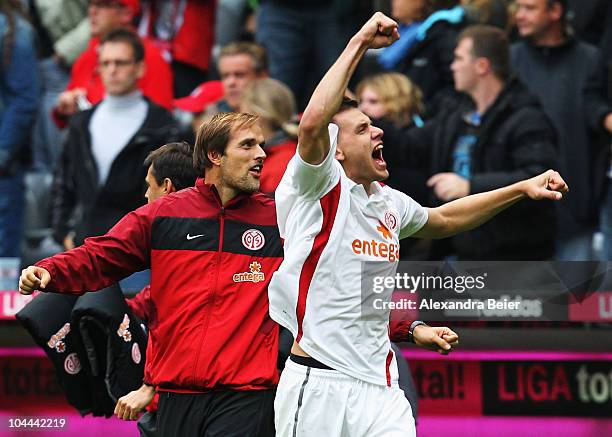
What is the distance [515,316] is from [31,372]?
2638mm

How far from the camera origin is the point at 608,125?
8.27m

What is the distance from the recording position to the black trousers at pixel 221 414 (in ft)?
18.3

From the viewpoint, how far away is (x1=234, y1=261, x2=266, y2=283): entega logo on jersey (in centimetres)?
565

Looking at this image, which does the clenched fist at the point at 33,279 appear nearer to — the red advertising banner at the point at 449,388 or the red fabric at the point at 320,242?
the red fabric at the point at 320,242

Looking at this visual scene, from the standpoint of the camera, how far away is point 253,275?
567 centimetres

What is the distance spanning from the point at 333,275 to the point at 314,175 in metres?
0.48

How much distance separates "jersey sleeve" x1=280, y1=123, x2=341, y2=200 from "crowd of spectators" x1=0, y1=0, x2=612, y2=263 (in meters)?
2.19

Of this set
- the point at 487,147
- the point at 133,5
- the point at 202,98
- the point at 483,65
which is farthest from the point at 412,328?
the point at 133,5

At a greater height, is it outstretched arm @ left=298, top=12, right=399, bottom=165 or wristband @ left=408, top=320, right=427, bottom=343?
outstretched arm @ left=298, top=12, right=399, bottom=165

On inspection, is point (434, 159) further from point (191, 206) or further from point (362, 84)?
point (191, 206)

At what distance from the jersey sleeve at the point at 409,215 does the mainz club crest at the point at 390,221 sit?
11 centimetres

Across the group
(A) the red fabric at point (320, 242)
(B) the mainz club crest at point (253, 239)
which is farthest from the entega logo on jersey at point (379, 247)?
(B) the mainz club crest at point (253, 239)

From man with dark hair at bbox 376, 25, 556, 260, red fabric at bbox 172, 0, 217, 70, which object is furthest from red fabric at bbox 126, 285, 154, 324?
red fabric at bbox 172, 0, 217, 70

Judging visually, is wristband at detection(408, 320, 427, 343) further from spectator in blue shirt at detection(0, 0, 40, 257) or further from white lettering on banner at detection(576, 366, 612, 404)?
spectator in blue shirt at detection(0, 0, 40, 257)
